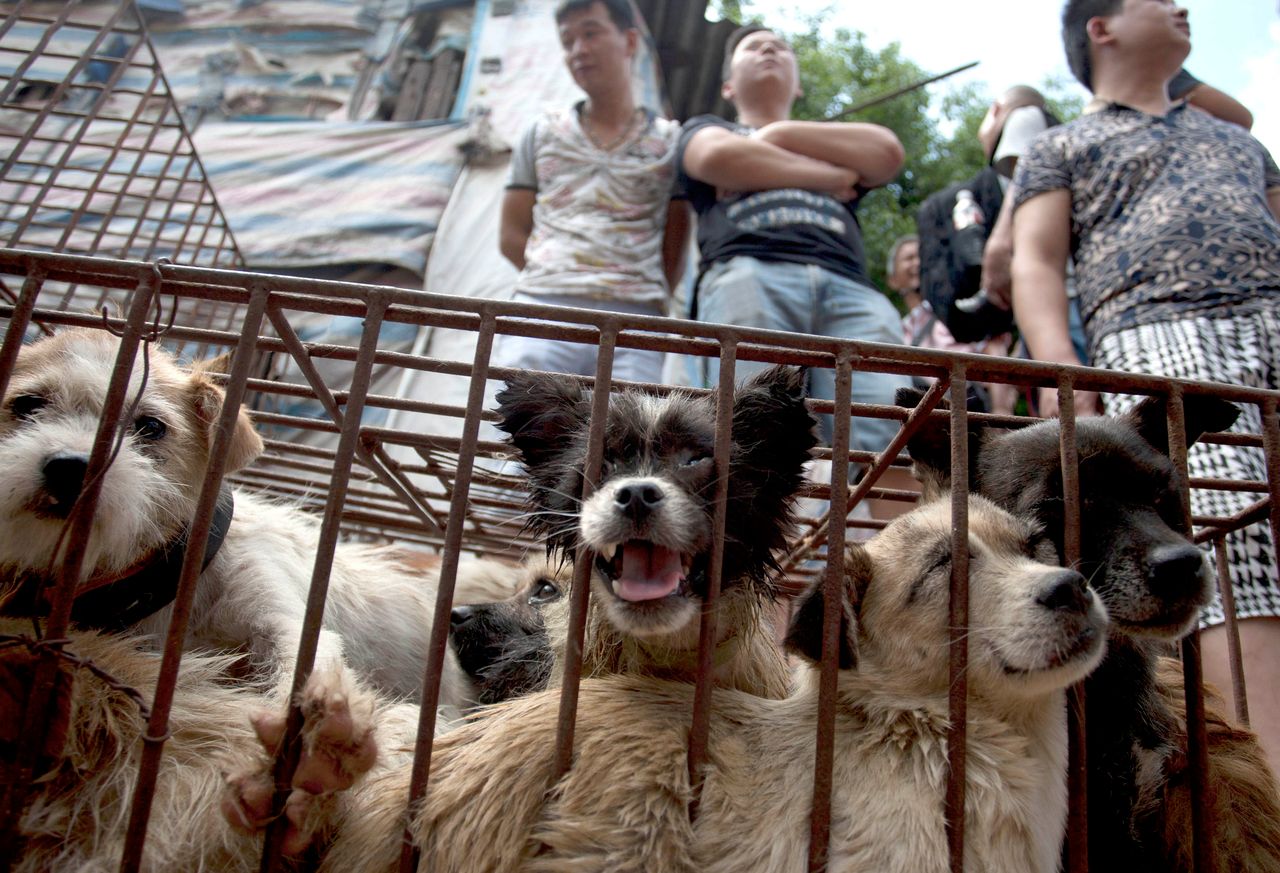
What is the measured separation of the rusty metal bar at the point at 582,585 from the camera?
162 cm

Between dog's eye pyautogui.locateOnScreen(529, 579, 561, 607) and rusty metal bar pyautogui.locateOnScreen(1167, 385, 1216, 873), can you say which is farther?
dog's eye pyautogui.locateOnScreen(529, 579, 561, 607)

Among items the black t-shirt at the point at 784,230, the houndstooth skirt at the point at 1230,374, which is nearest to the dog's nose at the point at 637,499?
the houndstooth skirt at the point at 1230,374

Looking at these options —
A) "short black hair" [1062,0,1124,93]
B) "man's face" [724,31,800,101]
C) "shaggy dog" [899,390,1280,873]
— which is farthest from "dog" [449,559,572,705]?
"short black hair" [1062,0,1124,93]

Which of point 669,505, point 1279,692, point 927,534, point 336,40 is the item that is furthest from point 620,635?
point 336,40

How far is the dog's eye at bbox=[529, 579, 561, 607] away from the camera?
10.3 feet

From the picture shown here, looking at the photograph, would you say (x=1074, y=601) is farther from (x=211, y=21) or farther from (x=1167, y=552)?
(x=211, y=21)

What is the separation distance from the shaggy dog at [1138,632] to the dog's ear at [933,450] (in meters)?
0.22

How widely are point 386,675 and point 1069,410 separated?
2230 millimetres

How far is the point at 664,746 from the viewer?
5.43ft

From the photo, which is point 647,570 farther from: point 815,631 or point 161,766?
point 161,766

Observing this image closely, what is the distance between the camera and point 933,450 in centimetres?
257

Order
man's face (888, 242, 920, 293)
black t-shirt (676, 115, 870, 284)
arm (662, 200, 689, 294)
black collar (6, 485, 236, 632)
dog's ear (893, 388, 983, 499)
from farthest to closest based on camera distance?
man's face (888, 242, 920, 293) → arm (662, 200, 689, 294) → black t-shirt (676, 115, 870, 284) → dog's ear (893, 388, 983, 499) → black collar (6, 485, 236, 632)

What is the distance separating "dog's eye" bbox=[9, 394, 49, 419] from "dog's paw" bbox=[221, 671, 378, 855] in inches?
42.8

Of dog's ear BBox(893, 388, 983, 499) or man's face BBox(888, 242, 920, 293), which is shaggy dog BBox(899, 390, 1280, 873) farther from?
man's face BBox(888, 242, 920, 293)
